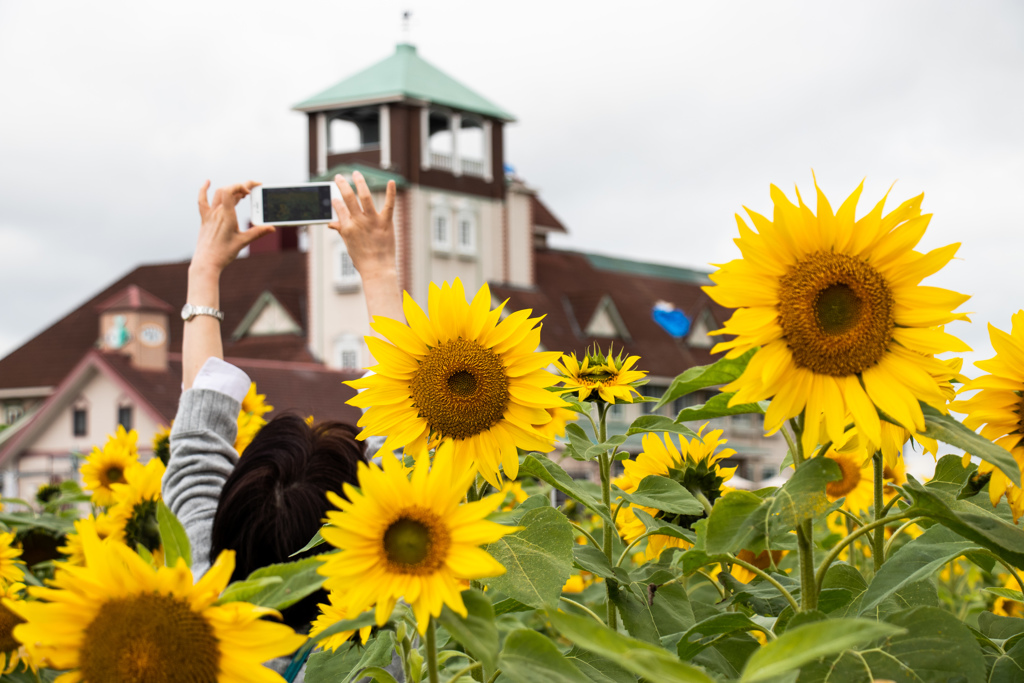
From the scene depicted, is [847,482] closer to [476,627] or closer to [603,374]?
[603,374]

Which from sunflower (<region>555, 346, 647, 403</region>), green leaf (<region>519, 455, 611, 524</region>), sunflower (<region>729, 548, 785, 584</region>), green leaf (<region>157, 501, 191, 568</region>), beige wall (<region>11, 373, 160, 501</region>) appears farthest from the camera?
beige wall (<region>11, 373, 160, 501</region>)

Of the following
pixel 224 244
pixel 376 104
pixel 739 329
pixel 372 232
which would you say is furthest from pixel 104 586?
pixel 376 104

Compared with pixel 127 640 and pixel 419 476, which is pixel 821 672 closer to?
pixel 419 476

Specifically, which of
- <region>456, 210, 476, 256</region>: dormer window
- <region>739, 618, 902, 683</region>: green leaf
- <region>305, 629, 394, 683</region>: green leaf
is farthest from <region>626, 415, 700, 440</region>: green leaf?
<region>456, 210, 476, 256</region>: dormer window

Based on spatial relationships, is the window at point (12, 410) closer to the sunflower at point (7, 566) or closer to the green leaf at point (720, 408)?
the sunflower at point (7, 566)

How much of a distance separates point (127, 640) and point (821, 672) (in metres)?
0.42

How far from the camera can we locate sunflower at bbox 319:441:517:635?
2.01 ft

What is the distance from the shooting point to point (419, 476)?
636 millimetres

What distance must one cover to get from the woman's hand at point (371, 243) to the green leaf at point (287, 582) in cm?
83

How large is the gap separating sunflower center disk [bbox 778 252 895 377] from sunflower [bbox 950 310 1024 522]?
0.12m

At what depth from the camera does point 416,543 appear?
63cm

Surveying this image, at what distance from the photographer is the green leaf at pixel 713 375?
75 centimetres

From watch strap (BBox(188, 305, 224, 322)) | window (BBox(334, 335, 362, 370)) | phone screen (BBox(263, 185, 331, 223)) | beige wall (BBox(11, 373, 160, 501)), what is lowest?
beige wall (BBox(11, 373, 160, 501))

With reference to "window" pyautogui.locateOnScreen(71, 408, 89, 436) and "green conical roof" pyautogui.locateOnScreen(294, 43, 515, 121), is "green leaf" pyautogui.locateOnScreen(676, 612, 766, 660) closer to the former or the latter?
"window" pyautogui.locateOnScreen(71, 408, 89, 436)
